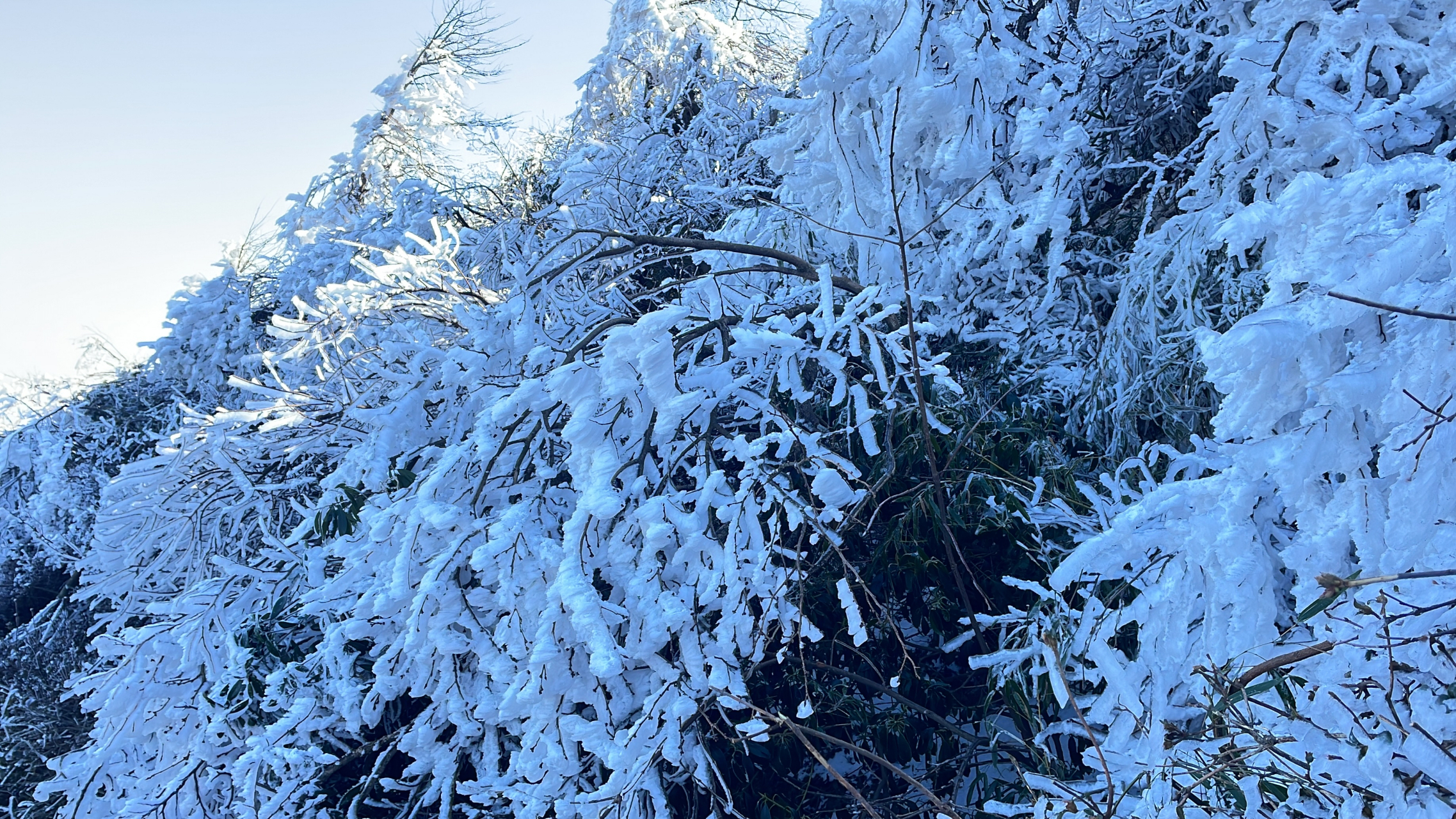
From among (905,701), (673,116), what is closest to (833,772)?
(905,701)

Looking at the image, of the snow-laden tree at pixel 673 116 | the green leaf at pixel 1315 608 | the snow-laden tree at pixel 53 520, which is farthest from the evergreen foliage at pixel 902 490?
the snow-laden tree at pixel 53 520

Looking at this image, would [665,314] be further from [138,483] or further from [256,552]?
[256,552]

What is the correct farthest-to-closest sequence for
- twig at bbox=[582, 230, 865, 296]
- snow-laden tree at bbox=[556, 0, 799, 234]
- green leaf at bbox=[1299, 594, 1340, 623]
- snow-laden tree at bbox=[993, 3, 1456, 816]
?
snow-laden tree at bbox=[556, 0, 799, 234]
twig at bbox=[582, 230, 865, 296]
snow-laden tree at bbox=[993, 3, 1456, 816]
green leaf at bbox=[1299, 594, 1340, 623]

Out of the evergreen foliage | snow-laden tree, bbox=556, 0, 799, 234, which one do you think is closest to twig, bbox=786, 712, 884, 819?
the evergreen foliage

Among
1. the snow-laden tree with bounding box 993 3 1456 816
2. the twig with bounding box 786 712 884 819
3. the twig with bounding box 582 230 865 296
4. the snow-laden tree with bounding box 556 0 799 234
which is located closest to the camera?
the snow-laden tree with bounding box 993 3 1456 816

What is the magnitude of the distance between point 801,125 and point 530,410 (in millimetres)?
1760

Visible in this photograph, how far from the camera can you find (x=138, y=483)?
3.50 metres

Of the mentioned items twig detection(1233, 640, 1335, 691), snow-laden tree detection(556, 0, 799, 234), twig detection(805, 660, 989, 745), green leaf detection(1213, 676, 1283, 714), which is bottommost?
twig detection(805, 660, 989, 745)

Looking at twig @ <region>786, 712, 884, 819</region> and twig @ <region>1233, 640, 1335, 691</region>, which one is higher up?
twig @ <region>1233, 640, 1335, 691</region>

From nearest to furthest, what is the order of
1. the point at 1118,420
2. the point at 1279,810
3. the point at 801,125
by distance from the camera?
the point at 1279,810 < the point at 1118,420 < the point at 801,125

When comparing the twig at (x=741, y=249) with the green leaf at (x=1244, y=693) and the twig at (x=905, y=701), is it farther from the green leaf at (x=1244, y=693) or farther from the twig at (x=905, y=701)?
the green leaf at (x=1244, y=693)

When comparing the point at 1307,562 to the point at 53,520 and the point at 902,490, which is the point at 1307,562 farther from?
the point at 53,520

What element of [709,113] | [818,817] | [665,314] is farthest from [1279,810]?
[709,113]

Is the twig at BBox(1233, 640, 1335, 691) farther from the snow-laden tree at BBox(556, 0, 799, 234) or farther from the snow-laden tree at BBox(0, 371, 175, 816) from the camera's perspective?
the snow-laden tree at BBox(0, 371, 175, 816)
